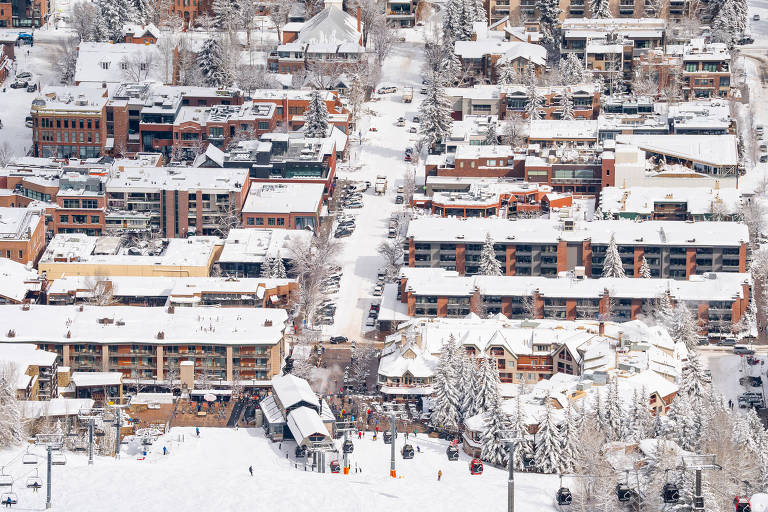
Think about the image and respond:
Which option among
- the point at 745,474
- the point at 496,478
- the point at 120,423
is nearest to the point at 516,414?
the point at 496,478

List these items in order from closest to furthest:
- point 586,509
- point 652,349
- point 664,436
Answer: point 586,509 < point 664,436 < point 652,349

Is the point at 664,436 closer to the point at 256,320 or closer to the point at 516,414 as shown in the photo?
the point at 516,414

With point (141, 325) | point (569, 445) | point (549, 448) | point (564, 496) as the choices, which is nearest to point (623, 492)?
point (564, 496)

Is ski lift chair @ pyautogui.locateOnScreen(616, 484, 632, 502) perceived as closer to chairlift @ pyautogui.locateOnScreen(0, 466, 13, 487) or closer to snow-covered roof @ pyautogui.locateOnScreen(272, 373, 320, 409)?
snow-covered roof @ pyautogui.locateOnScreen(272, 373, 320, 409)

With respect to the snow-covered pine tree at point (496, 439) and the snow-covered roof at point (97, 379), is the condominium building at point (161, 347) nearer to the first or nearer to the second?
the snow-covered roof at point (97, 379)

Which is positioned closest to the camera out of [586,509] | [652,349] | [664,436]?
[586,509]

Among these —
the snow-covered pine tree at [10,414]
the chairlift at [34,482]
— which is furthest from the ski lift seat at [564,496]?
the snow-covered pine tree at [10,414]

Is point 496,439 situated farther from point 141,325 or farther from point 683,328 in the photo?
point 141,325

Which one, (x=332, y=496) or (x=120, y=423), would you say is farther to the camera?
(x=120, y=423)
